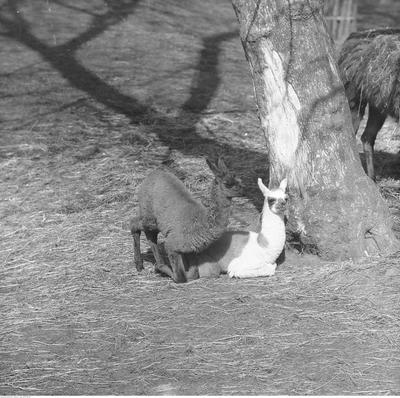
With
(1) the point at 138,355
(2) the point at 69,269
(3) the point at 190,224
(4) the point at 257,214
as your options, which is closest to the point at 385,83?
(4) the point at 257,214

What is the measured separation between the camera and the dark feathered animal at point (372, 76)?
7.46m

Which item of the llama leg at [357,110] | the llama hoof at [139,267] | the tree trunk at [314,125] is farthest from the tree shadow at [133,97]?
the llama hoof at [139,267]

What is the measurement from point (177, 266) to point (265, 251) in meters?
0.66

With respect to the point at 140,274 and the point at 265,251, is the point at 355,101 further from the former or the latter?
the point at 140,274

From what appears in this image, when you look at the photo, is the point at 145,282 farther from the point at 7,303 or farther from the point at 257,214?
the point at 257,214

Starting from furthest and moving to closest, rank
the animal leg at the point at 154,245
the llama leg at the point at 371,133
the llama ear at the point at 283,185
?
1. the llama leg at the point at 371,133
2. the animal leg at the point at 154,245
3. the llama ear at the point at 283,185

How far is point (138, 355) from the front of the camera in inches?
185

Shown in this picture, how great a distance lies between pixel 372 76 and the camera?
754 centimetres

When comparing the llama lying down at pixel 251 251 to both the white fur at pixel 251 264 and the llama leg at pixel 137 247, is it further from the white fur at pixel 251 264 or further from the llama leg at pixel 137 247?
the llama leg at pixel 137 247

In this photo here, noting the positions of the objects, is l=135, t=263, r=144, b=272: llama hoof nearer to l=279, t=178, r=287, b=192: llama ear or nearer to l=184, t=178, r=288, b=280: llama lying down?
l=184, t=178, r=288, b=280: llama lying down

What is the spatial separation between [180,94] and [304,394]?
767 centimetres

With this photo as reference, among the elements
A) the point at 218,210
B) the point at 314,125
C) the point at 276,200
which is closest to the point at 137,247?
the point at 218,210

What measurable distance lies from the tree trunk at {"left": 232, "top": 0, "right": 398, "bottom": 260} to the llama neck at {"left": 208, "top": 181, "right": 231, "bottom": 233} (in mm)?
818

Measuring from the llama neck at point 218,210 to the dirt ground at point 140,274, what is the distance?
486mm
